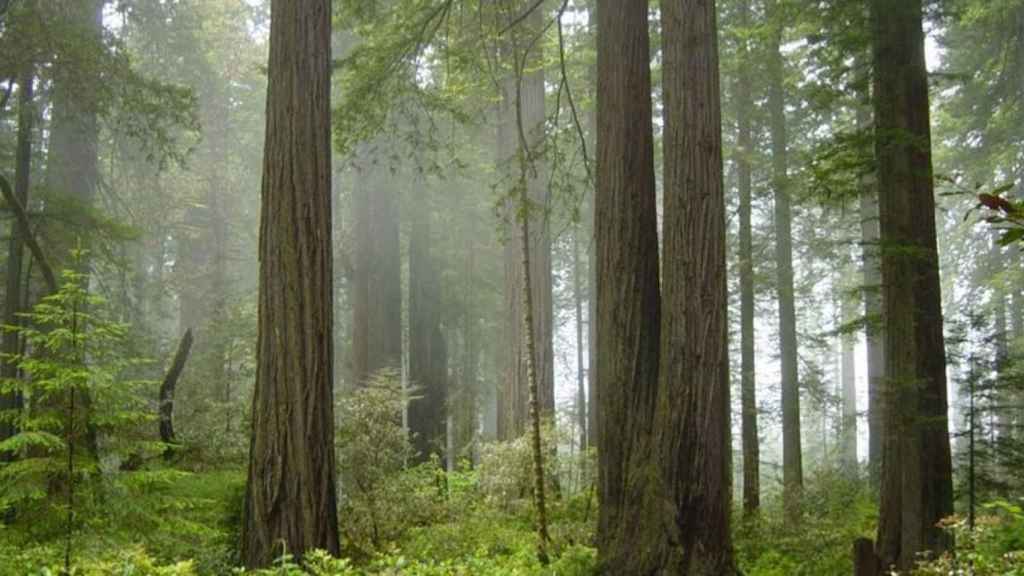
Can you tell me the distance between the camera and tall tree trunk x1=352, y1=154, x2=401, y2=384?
1942cm

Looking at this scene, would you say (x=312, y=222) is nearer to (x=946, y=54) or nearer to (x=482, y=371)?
(x=946, y=54)

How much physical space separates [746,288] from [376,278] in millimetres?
9612

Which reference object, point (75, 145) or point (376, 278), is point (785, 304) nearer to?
point (376, 278)

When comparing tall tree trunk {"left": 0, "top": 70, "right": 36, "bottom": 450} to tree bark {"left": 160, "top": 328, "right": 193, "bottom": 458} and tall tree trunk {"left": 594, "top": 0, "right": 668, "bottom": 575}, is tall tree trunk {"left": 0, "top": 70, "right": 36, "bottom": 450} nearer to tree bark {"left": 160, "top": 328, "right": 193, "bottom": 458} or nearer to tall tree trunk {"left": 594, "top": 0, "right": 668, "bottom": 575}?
tree bark {"left": 160, "top": 328, "right": 193, "bottom": 458}

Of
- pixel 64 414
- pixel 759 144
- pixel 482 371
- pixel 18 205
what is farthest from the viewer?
pixel 482 371

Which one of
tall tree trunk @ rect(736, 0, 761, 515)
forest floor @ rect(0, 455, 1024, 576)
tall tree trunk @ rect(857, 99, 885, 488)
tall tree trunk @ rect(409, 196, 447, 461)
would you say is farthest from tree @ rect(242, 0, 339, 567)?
tall tree trunk @ rect(409, 196, 447, 461)

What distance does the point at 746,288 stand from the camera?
13953 millimetres

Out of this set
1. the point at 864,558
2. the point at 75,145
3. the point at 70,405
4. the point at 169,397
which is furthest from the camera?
the point at 75,145

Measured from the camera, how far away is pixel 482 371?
101 feet

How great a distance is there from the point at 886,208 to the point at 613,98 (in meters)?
3.12

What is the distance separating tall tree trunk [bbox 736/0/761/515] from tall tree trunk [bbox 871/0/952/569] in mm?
4261

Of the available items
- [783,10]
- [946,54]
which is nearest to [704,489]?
[783,10]

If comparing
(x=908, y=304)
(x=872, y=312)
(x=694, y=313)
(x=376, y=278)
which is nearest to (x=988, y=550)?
(x=694, y=313)

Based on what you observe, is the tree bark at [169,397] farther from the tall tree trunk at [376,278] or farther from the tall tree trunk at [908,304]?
the tall tree trunk at [908,304]
